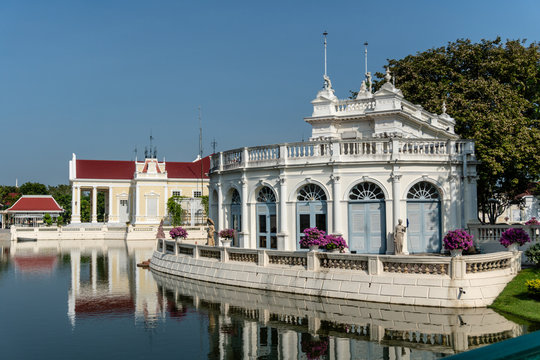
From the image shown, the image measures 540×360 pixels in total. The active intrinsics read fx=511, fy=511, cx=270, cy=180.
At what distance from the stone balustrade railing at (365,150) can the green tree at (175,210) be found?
4278cm

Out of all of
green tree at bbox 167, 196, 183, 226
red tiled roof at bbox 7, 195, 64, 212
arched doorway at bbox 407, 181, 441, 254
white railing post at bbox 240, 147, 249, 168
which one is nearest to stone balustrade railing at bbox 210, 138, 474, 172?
white railing post at bbox 240, 147, 249, 168

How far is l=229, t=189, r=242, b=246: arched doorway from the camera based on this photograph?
2533cm

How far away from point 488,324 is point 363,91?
20.9 meters

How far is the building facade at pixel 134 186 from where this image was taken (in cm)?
6794

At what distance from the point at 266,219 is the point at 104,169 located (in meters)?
54.5

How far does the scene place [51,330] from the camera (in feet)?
47.1

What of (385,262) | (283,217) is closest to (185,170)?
(283,217)

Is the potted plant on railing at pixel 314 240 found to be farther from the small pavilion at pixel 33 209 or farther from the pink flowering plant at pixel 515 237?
the small pavilion at pixel 33 209

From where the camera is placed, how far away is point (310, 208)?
892 inches

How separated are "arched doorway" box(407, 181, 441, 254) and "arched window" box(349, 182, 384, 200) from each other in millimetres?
1412

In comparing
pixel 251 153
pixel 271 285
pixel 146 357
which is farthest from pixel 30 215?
pixel 146 357

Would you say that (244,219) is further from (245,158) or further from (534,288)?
(534,288)

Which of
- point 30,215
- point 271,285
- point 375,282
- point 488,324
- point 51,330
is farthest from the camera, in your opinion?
point 30,215

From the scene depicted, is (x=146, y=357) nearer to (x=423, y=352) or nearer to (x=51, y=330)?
(x=51, y=330)
